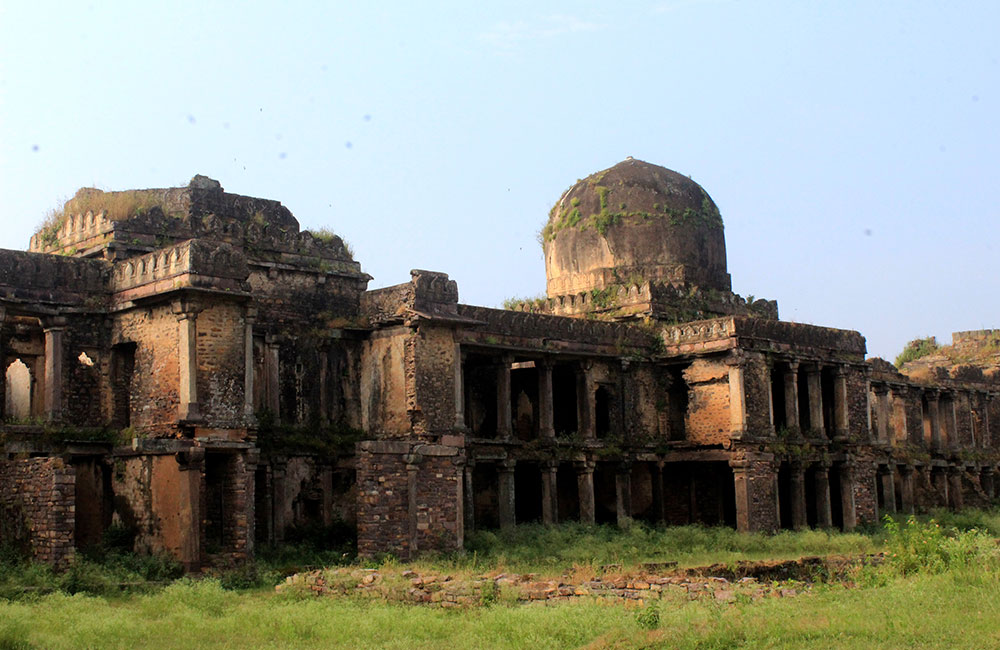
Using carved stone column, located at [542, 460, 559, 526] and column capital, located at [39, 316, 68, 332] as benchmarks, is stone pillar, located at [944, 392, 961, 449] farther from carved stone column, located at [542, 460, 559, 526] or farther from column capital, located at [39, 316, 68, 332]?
column capital, located at [39, 316, 68, 332]

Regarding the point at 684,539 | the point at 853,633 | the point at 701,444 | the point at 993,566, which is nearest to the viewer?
the point at 853,633

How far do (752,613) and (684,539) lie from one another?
550 inches

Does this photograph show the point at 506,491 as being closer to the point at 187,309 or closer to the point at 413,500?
the point at 413,500

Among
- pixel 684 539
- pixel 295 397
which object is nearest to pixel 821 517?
pixel 684 539

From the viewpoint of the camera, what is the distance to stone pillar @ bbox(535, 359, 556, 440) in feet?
101

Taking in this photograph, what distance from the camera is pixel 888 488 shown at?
39625 millimetres

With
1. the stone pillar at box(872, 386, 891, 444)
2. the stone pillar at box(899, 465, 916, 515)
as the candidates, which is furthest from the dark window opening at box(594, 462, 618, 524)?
the stone pillar at box(899, 465, 916, 515)

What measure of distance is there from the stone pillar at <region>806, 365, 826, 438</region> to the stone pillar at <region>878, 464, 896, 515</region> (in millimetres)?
5904

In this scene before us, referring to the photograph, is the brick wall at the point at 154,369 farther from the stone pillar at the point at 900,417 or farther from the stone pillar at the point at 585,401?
the stone pillar at the point at 900,417

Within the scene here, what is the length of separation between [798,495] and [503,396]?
887 cm

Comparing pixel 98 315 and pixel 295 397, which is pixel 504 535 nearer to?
pixel 295 397

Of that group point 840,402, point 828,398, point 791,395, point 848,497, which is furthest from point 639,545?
point 828,398

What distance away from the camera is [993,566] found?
1795 cm

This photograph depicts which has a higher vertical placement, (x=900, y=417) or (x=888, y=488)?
(x=900, y=417)
